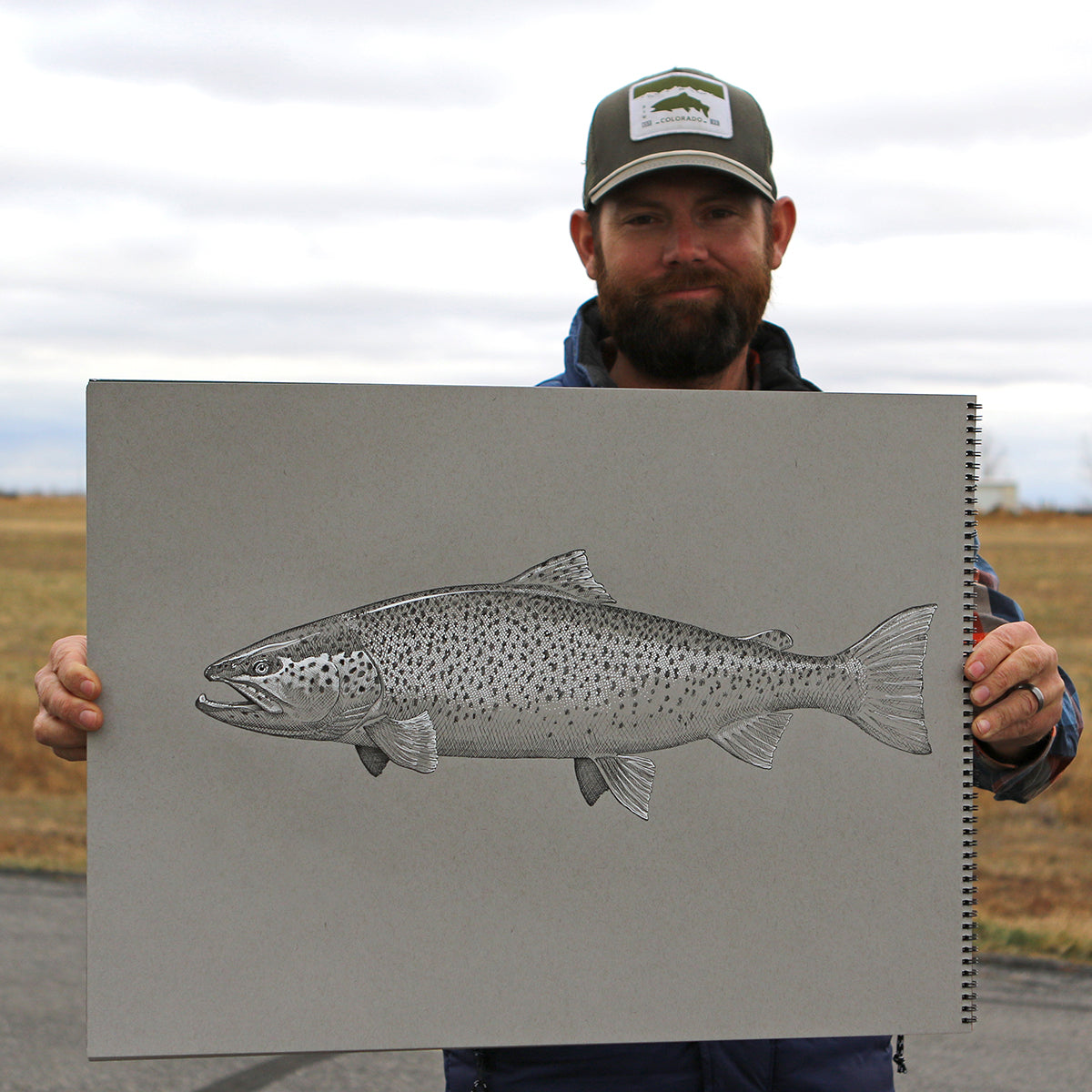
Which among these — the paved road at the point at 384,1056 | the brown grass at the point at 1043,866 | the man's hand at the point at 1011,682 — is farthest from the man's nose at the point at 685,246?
the brown grass at the point at 1043,866

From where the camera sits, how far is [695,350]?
6.72 ft

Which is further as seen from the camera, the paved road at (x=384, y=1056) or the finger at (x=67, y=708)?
the paved road at (x=384, y=1056)

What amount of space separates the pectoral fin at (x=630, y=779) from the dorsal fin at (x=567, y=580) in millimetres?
227

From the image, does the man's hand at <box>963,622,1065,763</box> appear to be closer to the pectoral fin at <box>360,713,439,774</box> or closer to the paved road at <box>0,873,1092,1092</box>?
the pectoral fin at <box>360,713,439,774</box>

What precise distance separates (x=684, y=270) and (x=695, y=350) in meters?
0.14

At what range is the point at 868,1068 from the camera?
180 cm

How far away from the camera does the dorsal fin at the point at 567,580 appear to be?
1605 mm

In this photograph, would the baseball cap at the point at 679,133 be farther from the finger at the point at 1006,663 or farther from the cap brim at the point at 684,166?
the finger at the point at 1006,663

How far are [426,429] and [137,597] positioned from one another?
18.0 inches

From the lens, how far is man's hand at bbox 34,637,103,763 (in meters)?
1.57

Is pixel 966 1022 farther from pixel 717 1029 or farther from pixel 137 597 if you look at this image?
pixel 137 597

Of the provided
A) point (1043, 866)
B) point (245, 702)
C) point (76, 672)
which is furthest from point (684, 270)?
point (1043, 866)

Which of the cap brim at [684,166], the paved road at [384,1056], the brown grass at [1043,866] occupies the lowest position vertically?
the paved road at [384,1056]

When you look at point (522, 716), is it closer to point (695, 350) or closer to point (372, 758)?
point (372, 758)
